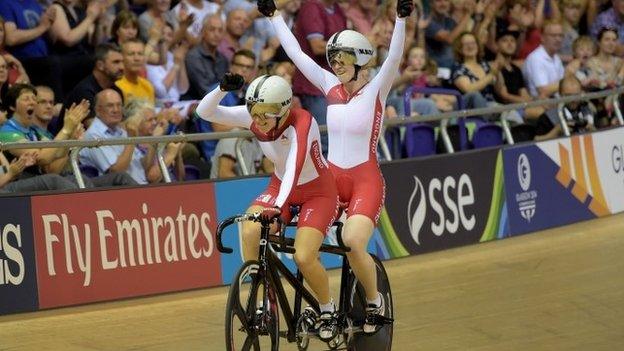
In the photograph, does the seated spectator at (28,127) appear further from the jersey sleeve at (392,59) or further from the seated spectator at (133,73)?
the jersey sleeve at (392,59)

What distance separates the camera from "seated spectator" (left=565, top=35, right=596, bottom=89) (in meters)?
18.3

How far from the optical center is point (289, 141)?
882 centimetres

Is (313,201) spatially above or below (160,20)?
below

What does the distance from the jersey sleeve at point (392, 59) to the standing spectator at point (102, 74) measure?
3876mm

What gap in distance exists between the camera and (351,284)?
30.7 ft

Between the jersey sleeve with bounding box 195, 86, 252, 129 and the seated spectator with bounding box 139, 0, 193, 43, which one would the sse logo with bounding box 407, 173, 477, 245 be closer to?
the seated spectator with bounding box 139, 0, 193, 43

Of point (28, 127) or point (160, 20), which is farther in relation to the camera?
point (160, 20)

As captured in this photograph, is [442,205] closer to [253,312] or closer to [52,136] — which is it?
[52,136]

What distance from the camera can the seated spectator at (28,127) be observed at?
39.1ft

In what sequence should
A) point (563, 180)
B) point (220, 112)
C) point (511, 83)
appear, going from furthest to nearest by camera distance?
point (511, 83), point (563, 180), point (220, 112)

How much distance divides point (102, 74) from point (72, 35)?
2.09 feet

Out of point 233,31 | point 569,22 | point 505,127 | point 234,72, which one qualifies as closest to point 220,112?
point 234,72

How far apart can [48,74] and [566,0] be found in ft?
29.5

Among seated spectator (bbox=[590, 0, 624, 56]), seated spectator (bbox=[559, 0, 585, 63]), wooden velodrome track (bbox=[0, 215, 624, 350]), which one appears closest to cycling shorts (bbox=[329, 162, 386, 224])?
wooden velodrome track (bbox=[0, 215, 624, 350])
